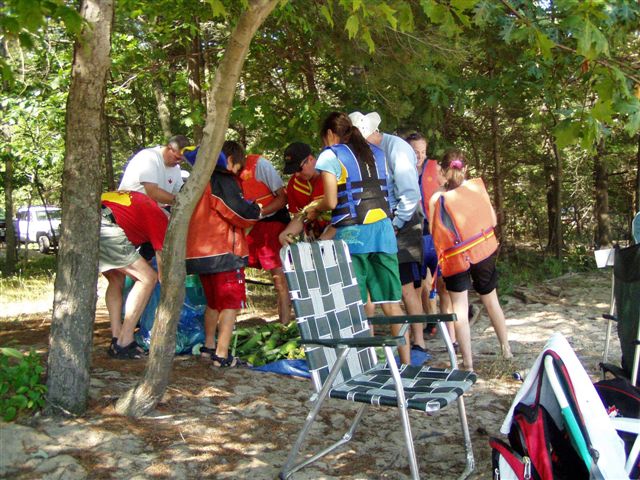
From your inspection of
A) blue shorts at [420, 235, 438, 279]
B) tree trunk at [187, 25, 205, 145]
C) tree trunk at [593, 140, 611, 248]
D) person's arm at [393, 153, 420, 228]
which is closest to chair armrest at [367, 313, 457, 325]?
person's arm at [393, 153, 420, 228]

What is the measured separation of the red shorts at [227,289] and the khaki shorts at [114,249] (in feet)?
2.03

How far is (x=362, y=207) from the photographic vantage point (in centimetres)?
497

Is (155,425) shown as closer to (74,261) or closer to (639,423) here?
(74,261)

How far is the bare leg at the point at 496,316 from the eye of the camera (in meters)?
5.52

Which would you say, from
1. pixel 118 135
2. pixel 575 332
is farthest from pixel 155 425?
pixel 118 135

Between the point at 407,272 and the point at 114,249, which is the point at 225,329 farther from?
the point at 407,272

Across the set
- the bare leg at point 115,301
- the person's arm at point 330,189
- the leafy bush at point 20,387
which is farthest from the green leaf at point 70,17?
the bare leg at point 115,301

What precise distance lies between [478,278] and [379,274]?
2.82ft

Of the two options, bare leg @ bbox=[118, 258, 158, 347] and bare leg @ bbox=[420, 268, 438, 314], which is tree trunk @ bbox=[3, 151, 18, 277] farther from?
bare leg @ bbox=[420, 268, 438, 314]

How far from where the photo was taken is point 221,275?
210 inches

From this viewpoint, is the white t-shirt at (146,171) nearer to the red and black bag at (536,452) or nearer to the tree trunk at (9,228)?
the red and black bag at (536,452)

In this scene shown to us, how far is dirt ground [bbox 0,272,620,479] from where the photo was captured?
3.62 meters

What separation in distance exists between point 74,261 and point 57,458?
1.09 m

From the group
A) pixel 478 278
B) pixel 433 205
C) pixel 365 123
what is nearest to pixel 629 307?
pixel 478 278
